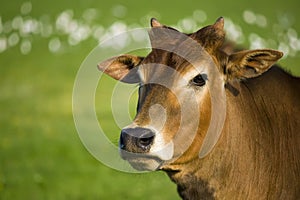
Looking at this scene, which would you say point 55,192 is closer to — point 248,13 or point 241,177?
point 241,177

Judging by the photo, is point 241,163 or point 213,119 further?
point 241,163

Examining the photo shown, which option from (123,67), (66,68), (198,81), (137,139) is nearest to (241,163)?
(198,81)

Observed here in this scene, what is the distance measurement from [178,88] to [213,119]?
0.43 m

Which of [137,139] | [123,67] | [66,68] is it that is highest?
[123,67]

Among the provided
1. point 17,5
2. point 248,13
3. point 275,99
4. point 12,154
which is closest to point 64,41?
point 17,5

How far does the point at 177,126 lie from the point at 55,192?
497cm

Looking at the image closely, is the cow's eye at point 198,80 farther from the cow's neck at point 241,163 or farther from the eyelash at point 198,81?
the cow's neck at point 241,163

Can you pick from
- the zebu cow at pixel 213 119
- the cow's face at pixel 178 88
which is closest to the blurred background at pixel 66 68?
the zebu cow at pixel 213 119

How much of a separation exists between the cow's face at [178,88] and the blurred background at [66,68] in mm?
2804

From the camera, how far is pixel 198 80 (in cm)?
629

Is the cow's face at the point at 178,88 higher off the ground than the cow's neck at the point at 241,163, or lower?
higher

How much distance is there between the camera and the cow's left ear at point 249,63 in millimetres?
6438

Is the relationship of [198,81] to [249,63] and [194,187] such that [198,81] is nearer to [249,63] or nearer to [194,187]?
[249,63]

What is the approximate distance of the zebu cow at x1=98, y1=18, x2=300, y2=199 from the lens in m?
6.08
